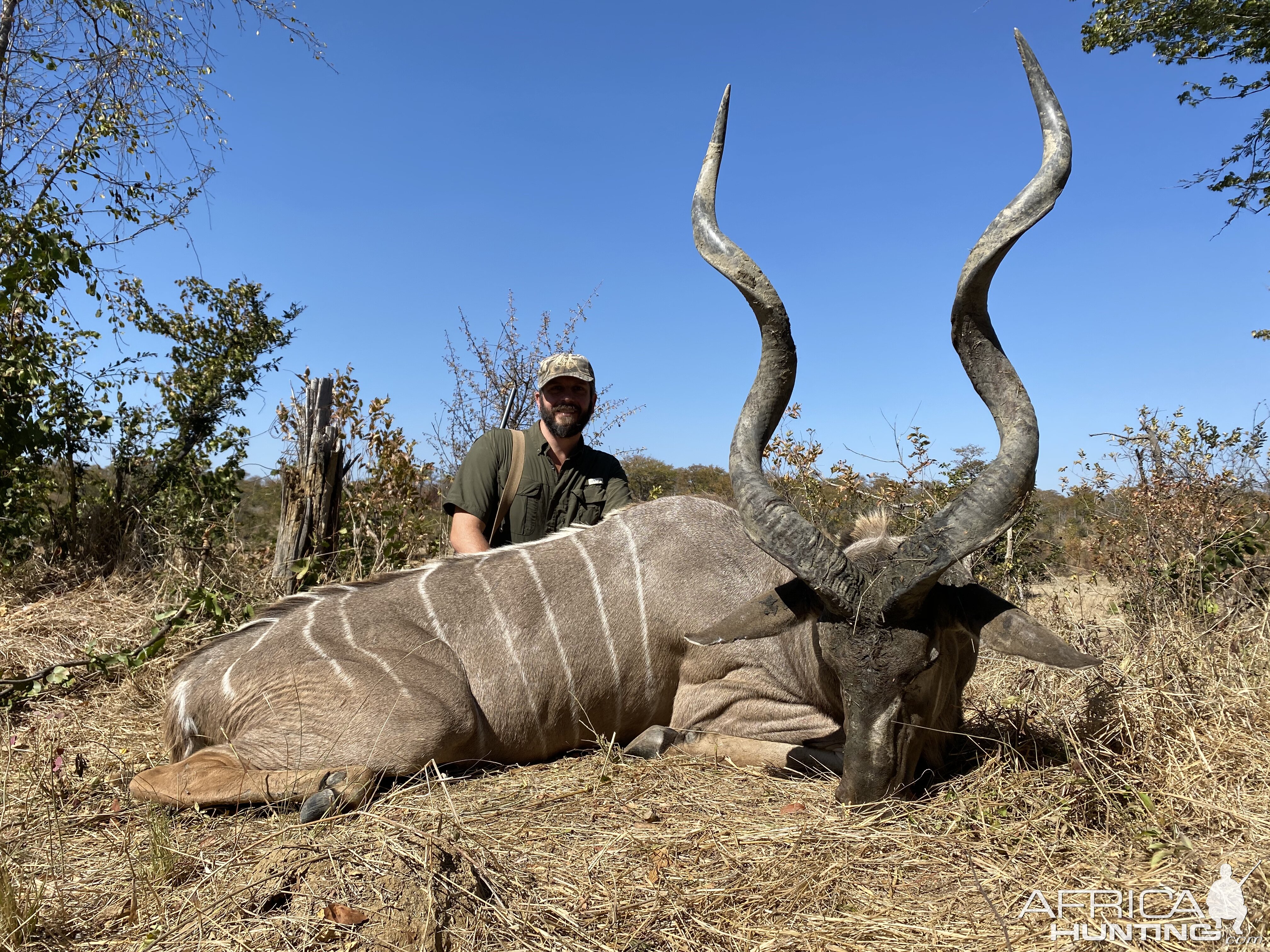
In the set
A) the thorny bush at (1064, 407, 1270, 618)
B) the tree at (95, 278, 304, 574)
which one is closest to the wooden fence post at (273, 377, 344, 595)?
the tree at (95, 278, 304, 574)

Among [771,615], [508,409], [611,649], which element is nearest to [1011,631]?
[771,615]

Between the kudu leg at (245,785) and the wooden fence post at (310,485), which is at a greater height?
the wooden fence post at (310,485)

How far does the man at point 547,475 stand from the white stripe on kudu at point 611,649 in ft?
3.89

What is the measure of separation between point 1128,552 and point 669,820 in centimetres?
434

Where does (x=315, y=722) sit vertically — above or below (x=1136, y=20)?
below

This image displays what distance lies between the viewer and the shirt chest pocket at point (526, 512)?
16.5 ft

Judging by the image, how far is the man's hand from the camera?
477 cm

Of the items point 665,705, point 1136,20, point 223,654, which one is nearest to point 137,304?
point 223,654

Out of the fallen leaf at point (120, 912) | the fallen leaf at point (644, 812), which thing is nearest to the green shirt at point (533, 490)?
the fallen leaf at point (644, 812)

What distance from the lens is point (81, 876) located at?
2361 mm

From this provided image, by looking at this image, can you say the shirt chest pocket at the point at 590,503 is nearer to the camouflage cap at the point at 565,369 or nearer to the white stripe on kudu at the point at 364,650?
the camouflage cap at the point at 565,369

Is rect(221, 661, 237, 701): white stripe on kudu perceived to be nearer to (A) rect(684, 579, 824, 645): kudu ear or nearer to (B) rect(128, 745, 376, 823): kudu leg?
(B) rect(128, 745, 376, 823): kudu leg

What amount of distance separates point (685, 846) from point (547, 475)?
2916 millimetres

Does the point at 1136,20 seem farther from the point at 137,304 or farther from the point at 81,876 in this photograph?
the point at 81,876
